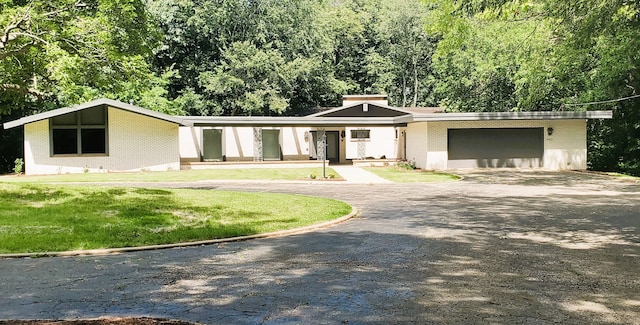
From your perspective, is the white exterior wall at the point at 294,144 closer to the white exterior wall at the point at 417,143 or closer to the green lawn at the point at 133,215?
the white exterior wall at the point at 417,143

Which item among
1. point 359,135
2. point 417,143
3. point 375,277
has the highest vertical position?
point 359,135

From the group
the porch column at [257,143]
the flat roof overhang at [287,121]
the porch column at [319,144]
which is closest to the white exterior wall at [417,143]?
the flat roof overhang at [287,121]

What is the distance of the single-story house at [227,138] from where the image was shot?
86.5 feet

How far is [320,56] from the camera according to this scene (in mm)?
46188

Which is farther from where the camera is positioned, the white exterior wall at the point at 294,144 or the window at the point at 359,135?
the window at the point at 359,135

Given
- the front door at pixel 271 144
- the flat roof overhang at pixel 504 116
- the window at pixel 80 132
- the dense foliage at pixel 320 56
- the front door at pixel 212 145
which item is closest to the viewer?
the dense foliage at pixel 320 56

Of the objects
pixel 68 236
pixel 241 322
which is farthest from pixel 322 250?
pixel 68 236

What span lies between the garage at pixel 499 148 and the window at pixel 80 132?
17.8m

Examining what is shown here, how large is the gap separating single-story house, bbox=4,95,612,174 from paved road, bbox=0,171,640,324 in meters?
15.9

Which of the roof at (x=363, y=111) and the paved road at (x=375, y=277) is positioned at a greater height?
the roof at (x=363, y=111)

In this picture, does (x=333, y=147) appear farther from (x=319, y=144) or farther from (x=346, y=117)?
(x=346, y=117)

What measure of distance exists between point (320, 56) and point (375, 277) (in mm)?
41334

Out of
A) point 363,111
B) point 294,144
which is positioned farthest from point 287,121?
point 363,111

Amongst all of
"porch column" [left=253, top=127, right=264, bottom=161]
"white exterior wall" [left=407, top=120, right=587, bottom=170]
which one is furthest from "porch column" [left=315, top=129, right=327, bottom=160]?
"white exterior wall" [left=407, top=120, right=587, bottom=170]
